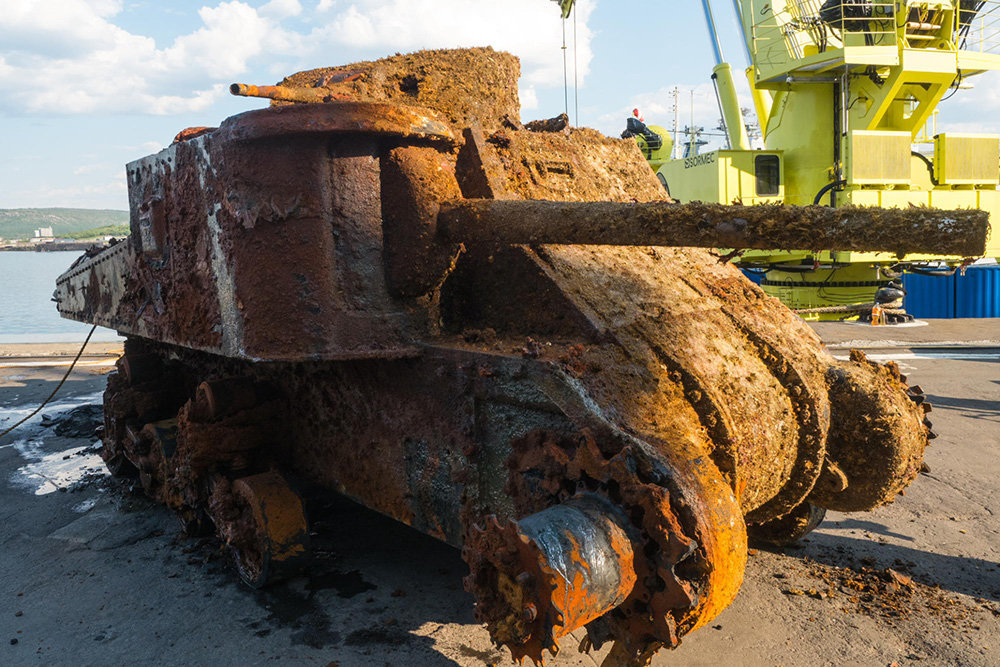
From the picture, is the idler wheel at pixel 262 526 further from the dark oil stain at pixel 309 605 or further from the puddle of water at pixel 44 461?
the puddle of water at pixel 44 461

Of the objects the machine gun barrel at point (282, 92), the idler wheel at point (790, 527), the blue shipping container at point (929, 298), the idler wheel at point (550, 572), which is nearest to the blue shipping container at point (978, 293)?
the blue shipping container at point (929, 298)

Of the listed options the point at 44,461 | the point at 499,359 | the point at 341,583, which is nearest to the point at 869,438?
the point at 499,359

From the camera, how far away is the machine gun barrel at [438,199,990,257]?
85.7 inches

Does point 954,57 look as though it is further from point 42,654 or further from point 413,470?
point 42,654

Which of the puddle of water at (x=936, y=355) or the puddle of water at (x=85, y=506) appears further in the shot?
the puddle of water at (x=936, y=355)

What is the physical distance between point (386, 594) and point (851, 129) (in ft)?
42.0

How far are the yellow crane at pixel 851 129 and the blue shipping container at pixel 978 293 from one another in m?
1.78

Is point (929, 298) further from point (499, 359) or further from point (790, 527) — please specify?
point (499, 359)

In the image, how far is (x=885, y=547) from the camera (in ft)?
13.6

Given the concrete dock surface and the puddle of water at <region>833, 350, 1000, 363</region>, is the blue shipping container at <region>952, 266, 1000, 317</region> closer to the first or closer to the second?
the puddle of water at <region>833, 350, 1000, 363</region>

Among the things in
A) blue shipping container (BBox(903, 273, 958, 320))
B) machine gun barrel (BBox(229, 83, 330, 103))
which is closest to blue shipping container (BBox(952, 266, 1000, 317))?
blue shipping container (BBox(903, 273, 958, 320))

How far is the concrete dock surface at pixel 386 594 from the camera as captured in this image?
3.13 m

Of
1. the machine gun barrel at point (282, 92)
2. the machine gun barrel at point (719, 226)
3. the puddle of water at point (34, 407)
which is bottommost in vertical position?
the puddle of water at point (34, 407)

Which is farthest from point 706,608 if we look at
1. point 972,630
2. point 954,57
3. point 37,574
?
point 954,57
